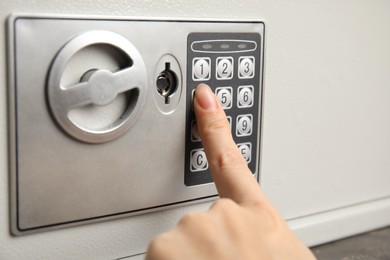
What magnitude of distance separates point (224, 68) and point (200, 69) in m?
0.03

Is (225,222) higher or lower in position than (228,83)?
lower

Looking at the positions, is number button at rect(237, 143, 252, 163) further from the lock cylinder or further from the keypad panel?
the lock cylinder

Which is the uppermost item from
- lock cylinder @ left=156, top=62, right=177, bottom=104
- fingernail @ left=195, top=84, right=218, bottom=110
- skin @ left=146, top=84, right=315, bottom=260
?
lock cylinder @ left=156, top=62, right=177, bottom=104

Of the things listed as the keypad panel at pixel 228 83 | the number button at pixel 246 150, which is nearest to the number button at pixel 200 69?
the keypad panel at pixel 228 83

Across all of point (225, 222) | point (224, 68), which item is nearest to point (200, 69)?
point (224, 68)

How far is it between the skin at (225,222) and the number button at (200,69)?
0.01 metres

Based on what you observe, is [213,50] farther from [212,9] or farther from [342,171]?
[342,171]

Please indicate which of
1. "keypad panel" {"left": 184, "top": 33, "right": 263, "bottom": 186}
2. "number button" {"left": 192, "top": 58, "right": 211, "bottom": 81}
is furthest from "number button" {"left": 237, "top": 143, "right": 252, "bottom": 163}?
"number button" {"left": 192, "top": 58, "right": 211, "bottom": 81}

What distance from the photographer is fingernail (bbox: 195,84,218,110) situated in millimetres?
574

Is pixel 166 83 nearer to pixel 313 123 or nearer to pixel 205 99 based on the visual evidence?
pixel 205 99

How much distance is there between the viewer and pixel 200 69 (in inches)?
22.9

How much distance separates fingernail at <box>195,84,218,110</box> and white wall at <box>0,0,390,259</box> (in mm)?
82

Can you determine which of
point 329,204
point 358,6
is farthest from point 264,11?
point 329,204

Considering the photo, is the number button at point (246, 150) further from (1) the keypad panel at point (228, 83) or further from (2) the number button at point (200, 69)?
(2) the number button at point (200, 69)
